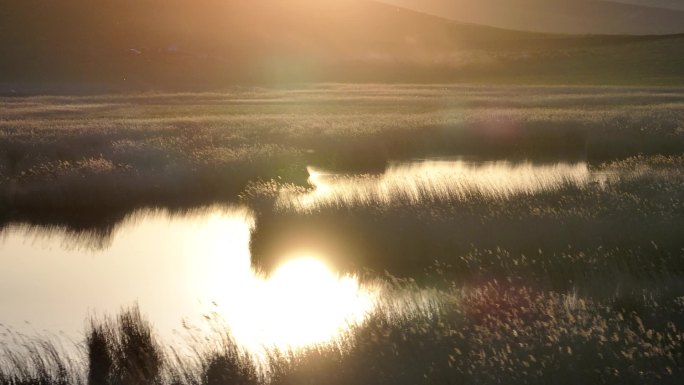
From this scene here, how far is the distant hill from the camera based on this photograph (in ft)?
313

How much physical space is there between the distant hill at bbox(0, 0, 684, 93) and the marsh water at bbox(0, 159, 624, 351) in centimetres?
6411

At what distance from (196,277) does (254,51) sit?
101162mm

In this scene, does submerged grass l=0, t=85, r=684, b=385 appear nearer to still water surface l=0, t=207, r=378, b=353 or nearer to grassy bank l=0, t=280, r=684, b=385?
grassy bank l=0, t=280, r=684, b=385

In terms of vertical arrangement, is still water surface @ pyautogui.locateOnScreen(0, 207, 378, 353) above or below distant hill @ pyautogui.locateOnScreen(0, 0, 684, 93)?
below

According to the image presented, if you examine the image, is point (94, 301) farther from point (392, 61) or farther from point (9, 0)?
point (9, 0)

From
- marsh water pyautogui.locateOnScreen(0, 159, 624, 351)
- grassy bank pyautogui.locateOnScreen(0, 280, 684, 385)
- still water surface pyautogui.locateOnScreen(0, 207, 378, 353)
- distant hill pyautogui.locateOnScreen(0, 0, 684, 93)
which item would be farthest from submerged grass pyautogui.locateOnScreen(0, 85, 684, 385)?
distant hill pyautogui.locateOnScreen(0, 0, 684, 93)

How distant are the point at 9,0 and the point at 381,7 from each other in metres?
68.7

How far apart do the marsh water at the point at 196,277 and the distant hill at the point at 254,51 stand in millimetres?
64112

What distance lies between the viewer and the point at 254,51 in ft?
377

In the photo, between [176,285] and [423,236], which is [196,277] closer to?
[176,285]

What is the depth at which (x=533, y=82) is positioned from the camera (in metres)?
86.4

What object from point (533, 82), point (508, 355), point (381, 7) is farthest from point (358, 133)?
point (381, 7)

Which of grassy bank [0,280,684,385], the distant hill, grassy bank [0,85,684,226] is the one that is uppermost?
the distant hill

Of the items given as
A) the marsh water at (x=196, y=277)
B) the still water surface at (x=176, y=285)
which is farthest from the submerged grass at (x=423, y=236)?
the still water surface at (x=176, y=285)
